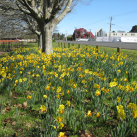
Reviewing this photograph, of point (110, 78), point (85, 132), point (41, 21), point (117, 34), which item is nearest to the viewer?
point (85, 132)

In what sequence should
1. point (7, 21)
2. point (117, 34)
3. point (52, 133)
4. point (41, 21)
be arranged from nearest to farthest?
point (52, 133) → point (41, 21) → point (7, 21) → point (117, 34)

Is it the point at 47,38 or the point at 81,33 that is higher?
the point at 81,33

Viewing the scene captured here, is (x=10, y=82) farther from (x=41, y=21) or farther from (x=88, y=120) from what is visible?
(x=41, y=21)

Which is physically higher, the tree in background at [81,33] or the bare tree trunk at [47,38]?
the tree in background at [81,33]

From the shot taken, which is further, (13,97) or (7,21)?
(7,21)

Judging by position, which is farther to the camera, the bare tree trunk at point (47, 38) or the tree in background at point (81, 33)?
the tree in background at point (81, 33)

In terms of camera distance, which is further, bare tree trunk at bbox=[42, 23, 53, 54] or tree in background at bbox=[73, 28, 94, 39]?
tree in background at bbox=[73, 28, 94, 39]

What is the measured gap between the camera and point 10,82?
2984 mm

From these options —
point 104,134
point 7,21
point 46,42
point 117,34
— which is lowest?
point 104,134

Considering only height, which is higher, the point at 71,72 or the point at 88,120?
the point at 71,72

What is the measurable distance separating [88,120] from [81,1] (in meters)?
8.23

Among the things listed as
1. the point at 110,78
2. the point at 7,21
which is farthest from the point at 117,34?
the point at 110,78

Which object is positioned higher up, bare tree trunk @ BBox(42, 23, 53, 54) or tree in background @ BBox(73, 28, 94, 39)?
tree in background @ BBox(73, 28, 94, 39)

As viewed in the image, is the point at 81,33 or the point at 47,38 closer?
the point at 47,38
